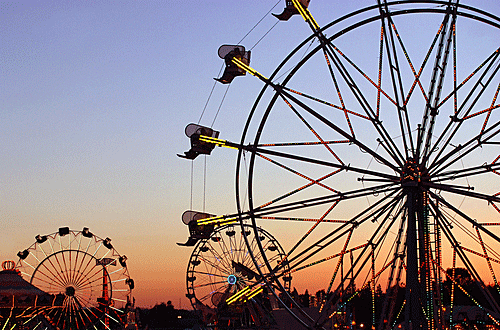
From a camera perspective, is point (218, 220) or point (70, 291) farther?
point (70, 291)

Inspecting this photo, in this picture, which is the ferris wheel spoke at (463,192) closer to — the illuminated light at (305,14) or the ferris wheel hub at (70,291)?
the illuminated light at (305,14)

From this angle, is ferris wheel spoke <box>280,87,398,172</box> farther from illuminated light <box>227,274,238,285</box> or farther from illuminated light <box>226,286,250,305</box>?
illuminated light <box>227,274,238,285</box>

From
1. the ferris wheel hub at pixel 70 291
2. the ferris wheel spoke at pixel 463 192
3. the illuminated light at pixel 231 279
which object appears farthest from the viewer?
the illuminated light at pixel 231 279

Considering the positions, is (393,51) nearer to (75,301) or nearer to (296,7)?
(296,7)

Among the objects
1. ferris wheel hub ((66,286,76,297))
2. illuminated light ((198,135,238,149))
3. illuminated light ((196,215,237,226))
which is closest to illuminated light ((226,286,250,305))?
illuminated light ((196,215,237,226))

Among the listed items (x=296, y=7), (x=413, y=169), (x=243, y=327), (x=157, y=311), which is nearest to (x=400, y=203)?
(x=413, y=169)

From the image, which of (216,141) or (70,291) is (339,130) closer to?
(216,141)

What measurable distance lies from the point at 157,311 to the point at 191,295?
85.2m

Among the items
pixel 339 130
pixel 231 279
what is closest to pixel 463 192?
pixel 339 130

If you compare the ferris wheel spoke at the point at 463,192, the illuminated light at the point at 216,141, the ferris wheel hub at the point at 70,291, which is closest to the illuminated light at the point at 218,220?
the illuminated light at the point at 216,141

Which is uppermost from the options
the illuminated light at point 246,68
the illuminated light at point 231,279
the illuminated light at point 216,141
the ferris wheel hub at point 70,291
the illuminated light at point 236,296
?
the illuminated light at point 246,68

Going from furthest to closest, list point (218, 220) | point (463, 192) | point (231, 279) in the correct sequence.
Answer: point (231, 279) → point (218, 220) → point (463, 192)

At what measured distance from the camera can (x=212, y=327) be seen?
138 feet

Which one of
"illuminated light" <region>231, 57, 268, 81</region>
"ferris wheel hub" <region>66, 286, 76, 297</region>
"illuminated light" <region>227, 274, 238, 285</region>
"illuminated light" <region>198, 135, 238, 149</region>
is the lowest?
"ferris wheel hub" <region>66, 286, 76, 297</region>
